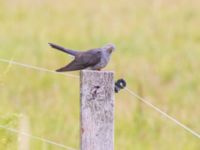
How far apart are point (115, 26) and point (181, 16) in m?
0.94

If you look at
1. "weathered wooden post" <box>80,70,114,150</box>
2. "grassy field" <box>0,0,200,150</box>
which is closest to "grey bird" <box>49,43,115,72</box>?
"weathered wooden post" <box>80,70,114,150</box>

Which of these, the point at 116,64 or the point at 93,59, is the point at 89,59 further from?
the point at 116,64

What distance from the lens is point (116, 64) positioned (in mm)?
8727

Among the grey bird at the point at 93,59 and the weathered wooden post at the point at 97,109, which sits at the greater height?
the grey bird at the point at 93,59

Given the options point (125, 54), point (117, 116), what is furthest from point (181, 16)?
point (117, 116)

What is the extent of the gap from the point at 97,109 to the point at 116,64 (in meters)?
5.09

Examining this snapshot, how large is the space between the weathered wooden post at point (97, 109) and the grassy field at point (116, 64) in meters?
0.61

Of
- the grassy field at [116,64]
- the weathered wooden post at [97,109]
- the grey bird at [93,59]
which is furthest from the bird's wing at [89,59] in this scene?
the grassy field at [116,64]

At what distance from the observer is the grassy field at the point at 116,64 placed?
6.39 metres

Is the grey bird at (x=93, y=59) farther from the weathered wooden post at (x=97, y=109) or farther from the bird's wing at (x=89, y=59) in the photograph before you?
the weathered wooden post at (x=97, y=109)

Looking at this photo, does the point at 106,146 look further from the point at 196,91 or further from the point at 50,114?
the point at 196,91

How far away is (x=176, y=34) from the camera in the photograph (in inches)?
401

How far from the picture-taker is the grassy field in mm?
6395

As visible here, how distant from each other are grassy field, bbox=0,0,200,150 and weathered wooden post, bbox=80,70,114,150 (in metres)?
0.61
